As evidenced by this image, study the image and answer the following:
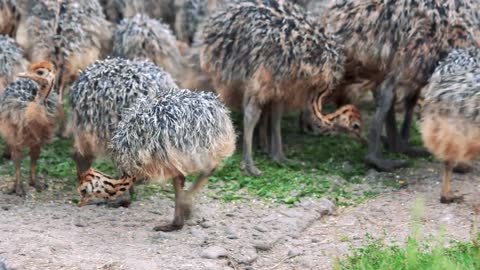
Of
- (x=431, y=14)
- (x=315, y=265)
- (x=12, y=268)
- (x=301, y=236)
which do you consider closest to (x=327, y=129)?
(x=431, y=14)

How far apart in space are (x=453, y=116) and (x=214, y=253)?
1.84m

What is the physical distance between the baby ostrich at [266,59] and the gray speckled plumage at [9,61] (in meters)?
1.40

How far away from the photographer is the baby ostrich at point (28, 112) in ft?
22.8

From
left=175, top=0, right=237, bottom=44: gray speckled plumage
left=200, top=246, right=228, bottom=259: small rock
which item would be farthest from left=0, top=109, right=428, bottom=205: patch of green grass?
left=175, top=0, right=237, bottom=44: gray speckled plumage

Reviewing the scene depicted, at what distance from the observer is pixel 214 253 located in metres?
6.02

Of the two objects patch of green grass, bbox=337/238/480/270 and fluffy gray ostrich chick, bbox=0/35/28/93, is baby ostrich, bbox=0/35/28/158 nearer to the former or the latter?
fluffy gray ostrich chick, bbox=0/35/28/93

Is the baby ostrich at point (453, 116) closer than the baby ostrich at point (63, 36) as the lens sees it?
Yes

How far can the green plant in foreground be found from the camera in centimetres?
531

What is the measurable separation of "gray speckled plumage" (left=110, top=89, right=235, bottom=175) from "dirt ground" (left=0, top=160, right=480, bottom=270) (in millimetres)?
464

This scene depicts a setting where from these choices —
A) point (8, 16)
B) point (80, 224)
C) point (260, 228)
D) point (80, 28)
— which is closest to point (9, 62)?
point (80, 28)

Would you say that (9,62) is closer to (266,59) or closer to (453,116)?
(266,59)

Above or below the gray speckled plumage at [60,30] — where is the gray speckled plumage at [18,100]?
below

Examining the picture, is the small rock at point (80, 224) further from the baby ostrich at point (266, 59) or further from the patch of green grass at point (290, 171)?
the baby ostrich at point (266, 59)

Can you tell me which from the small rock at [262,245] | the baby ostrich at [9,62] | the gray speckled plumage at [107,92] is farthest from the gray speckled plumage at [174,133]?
the baby ostrich at [9,62]
